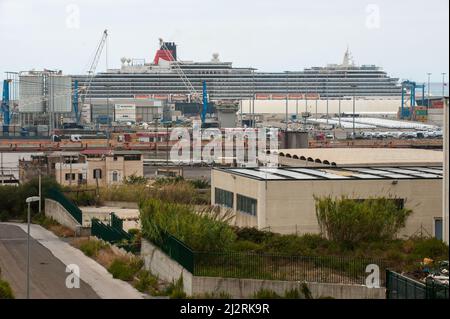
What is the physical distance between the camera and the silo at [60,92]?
82625mm

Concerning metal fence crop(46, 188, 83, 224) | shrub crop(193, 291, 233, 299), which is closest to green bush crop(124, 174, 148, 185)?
metal fence crop(46, 188, 83, 224)

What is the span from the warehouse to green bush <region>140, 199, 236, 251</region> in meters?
1.44

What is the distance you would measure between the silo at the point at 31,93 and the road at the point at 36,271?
61384 mm

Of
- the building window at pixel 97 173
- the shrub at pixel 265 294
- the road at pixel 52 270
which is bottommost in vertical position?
the road at pixel 52 270

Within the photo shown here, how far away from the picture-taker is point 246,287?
15094mm

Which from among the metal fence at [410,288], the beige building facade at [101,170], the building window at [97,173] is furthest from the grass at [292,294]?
the building window at [97,173]

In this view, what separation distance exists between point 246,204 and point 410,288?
807cm

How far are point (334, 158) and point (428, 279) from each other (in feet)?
43.3

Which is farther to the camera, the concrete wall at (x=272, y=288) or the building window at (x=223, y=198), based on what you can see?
the building window at (x=223, y=198)

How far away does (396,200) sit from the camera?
20438 millimetres

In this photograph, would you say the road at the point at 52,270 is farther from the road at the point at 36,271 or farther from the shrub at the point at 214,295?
the shrub at the point at 214,295

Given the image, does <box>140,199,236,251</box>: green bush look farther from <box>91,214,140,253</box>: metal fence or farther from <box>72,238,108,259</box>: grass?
<box>72,238,108,259</box>: grass

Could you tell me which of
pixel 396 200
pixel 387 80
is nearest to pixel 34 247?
pixel 396 200

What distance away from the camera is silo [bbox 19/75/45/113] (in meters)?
84.9
